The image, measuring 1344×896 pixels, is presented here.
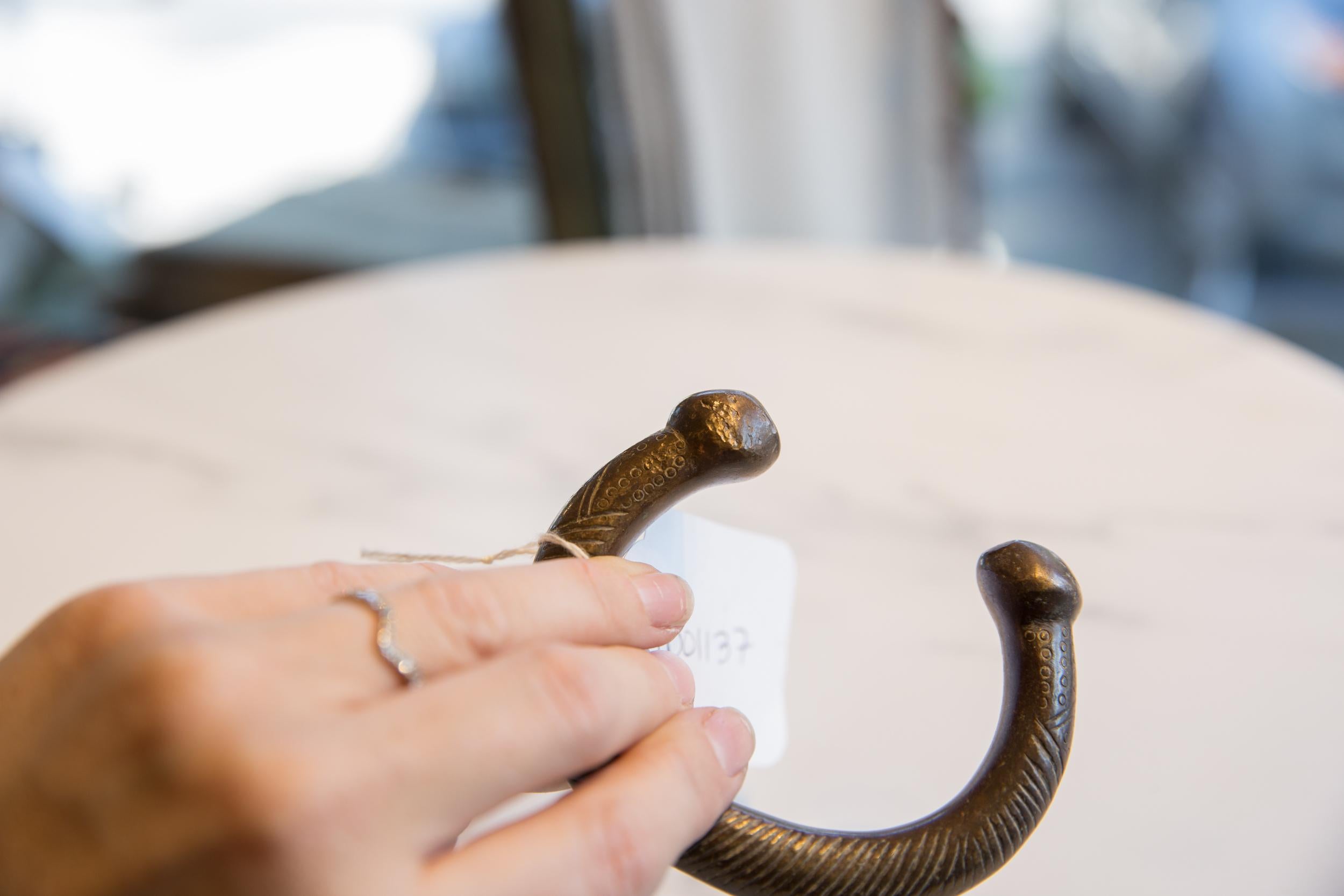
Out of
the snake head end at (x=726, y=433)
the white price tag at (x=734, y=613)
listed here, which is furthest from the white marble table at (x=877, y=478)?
the snake head end at (x=726, y=433)

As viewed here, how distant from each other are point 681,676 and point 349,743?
3.7 inches

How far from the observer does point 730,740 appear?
264mm

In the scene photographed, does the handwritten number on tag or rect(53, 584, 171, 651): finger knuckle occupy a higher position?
rect(53, 584, 171, 651): finger knuckle

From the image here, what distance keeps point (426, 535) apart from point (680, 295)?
30cm

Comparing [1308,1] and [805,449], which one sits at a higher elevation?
[1308,1]

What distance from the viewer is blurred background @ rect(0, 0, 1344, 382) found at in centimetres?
141

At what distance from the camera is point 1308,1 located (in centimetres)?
166

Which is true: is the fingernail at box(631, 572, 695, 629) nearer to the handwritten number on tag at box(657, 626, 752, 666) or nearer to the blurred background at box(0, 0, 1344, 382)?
the handwritten number on tag at box(657, 626, 752, 666)

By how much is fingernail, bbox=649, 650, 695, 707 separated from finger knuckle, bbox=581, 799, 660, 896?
4 centimetres

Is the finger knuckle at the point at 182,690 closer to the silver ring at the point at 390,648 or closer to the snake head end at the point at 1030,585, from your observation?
the silver ring at the point at 390,648

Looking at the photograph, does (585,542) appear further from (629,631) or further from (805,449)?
(805,449)

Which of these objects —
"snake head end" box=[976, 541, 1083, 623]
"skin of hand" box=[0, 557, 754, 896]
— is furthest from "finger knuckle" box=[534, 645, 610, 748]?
"snake head end" box=[976, 541, 1083, 623]

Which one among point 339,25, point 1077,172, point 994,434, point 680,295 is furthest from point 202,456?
point 1077,172

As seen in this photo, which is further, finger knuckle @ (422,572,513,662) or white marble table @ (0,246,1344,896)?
white marble table @ (0,246,1344,896)
